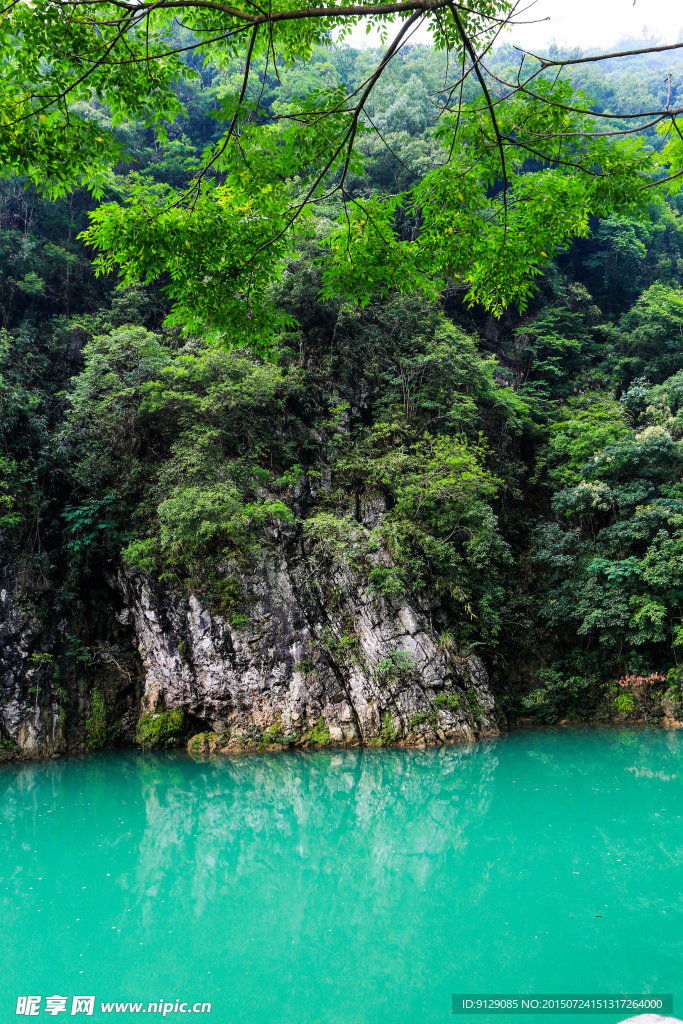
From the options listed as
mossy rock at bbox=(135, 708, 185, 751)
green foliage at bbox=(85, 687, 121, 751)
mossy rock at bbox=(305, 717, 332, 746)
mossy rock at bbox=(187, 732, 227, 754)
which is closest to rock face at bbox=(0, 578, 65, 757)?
green foliage at bbox=(85, 687, 121, 751)

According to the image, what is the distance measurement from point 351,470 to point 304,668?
4.42m

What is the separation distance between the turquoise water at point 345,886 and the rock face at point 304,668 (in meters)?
1.49

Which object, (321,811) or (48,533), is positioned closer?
(321,811)

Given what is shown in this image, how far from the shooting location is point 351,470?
42.7 feet

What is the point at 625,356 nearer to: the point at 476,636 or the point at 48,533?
the point at 476,636

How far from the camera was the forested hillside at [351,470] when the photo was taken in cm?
1155

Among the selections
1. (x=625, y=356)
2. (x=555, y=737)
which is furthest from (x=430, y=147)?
(x=555, y=737)

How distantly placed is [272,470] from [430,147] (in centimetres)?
1137

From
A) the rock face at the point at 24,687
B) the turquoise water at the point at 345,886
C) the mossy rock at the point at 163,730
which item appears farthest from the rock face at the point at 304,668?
the rock face at the point at 24,687

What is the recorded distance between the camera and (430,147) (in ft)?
57.5

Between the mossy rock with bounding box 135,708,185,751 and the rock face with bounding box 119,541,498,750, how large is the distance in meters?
0.15

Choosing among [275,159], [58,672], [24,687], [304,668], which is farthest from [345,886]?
[58,672]

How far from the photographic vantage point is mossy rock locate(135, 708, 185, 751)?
1083 cm

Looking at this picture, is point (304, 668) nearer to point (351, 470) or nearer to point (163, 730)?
point (163, 730)
